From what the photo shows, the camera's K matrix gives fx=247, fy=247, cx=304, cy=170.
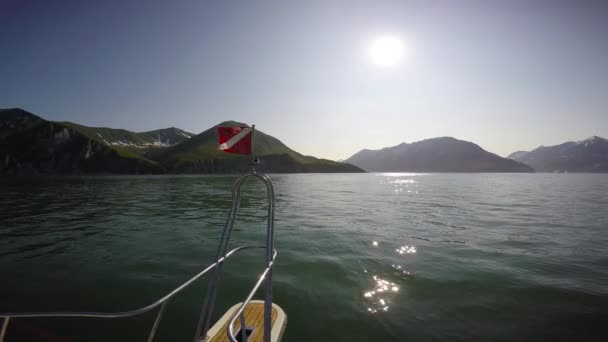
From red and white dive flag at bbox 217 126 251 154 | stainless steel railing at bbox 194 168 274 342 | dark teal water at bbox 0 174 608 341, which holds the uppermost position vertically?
red and white dive flag at bbox 217 126 251 154

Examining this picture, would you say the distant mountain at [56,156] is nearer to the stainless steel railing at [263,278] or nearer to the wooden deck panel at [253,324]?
the wooden deck panel at [253,324]

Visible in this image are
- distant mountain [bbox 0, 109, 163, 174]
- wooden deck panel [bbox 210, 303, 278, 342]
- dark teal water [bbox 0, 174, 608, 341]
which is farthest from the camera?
distant mountain [bbox 0, 109, 163, 174]

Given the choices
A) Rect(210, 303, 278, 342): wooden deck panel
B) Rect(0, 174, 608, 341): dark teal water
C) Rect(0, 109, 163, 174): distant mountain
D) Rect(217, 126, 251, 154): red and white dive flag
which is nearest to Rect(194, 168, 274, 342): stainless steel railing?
Rect(217, 126, 251, 154): red and white dive flag

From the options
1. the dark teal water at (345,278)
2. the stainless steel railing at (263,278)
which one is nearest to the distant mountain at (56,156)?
the dark teal water at (345,278)

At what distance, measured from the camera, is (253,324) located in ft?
22.2

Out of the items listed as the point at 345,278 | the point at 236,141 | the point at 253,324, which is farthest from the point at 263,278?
the point at 345,278

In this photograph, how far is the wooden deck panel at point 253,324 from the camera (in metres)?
6.13

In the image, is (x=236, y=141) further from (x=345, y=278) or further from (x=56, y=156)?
(x=56, y=156)

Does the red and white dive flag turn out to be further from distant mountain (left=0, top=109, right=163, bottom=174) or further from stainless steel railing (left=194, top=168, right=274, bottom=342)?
distant mountain (left=0, top=109, right=163, bottom=174)

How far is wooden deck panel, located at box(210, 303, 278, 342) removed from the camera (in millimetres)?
6129

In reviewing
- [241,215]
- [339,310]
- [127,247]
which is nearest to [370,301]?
[339,310]

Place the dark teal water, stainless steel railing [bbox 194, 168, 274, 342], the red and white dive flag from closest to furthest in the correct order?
1. stainless steel railing [bbox 194, 168, 274, 342]
2. the red and white dive flag
3. the dark teal water

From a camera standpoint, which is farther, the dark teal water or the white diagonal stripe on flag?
the dark teal water

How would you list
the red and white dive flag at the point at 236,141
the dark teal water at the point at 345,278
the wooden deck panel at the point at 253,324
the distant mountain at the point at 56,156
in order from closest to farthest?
the red and white dive flag at the point at 236,141, the wooden deck panel at the point at 253,324, the dark teal water at the point at 345,278, the distant mountain at the point at 56,156
